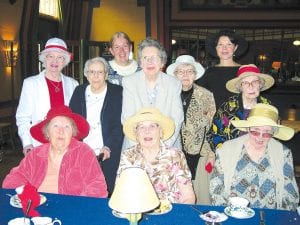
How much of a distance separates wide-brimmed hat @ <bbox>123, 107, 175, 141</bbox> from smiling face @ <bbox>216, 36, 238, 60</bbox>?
120 cm

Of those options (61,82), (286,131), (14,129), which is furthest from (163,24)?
(286,131)

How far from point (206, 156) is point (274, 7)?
632 centimetres

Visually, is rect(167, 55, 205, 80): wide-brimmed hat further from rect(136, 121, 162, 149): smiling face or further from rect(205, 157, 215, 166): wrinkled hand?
rect(136, 121, 162, 149): smiling face

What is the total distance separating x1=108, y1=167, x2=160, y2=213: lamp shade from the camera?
1.42 m

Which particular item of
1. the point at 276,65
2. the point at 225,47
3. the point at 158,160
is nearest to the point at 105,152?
the point at 158,160

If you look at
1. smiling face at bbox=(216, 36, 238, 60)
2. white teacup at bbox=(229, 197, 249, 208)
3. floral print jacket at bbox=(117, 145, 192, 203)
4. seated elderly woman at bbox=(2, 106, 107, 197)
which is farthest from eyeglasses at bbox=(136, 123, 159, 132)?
smiling face at bbox=(216, 36, 238, 60)

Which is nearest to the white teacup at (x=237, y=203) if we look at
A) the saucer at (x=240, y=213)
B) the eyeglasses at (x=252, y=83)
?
the saucer at (x=240, y=213)

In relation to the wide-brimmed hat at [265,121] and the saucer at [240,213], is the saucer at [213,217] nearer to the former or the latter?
the saucer at [240,213]

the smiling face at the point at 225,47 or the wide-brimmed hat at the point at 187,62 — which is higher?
the smiling face at the point at 225,47

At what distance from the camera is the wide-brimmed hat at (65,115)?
8.14 feet

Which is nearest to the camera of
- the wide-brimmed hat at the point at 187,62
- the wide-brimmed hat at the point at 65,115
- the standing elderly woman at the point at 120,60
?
the wide-brimmed hat at the point at 65,115

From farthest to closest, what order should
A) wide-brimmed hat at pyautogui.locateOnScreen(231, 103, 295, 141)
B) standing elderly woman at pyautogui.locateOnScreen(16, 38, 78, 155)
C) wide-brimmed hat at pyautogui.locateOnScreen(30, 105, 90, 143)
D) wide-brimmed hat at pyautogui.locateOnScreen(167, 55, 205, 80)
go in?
wide-brimmed hat at pyautogui.locateOnScreen(167, 55, 205, 80) < standing elderly woman at pyautogui.locateOnScreen(16, 38, 78, 155) < wide-brimmed hat at pyautogui.locateOnScreen(30, 105, 90, 143) < wide-brimmed hat at pyautogui.locateOnScreen(231, 103, 295, 141)

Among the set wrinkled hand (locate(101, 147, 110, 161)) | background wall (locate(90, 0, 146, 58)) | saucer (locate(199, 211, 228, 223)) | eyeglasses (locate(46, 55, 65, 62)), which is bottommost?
saucer (locate(199, 211, 228, 223))

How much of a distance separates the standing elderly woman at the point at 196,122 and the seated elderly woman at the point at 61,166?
3.47 ft
